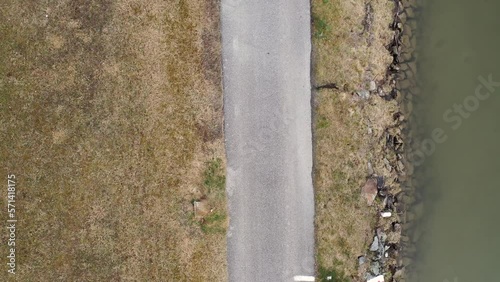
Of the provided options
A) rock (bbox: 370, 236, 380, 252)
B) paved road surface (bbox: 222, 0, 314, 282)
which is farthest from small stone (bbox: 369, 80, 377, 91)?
rock (bbox: 370, 236, 380, 252)

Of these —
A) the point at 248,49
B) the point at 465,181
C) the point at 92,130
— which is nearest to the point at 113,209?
the point at 92,130

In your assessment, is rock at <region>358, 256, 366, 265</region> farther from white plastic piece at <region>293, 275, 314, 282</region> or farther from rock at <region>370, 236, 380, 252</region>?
white plastic piece at <region>293, 275, 314, 282</region>

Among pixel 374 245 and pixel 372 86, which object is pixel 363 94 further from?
pixel 374 245

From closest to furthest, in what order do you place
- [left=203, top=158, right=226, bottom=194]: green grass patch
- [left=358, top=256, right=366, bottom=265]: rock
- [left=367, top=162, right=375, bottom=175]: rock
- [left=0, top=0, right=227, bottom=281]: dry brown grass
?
[left=0, top=0, right=227, bottom=281]: dry brown grass → [left=203, top=158, right=226, bottom=194]: green grass patch → [left=358, top=256, right=366, bottom=265]: rock → [left=367, top=162, right=375, bottom=175]: rock

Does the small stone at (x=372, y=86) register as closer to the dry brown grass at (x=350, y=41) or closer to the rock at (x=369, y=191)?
the dry brown grass at (x=350, y=41)

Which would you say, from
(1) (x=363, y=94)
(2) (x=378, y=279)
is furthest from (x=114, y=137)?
(2) (x=378, y=279)

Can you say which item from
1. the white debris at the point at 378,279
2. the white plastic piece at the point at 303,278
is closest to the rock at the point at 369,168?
the white debris at the point at 378,279
